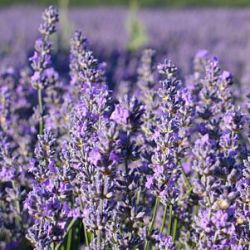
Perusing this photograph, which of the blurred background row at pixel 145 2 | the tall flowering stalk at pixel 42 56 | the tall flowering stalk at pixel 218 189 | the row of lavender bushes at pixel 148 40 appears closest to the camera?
the tall flowering stalk at pixel 218 189

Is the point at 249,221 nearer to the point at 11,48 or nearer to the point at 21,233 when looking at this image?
the point at 21,233

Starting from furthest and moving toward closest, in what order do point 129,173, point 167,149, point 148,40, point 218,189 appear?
1. point 148,40
2. point 129,173
3. point 167,149
4. point 218,189

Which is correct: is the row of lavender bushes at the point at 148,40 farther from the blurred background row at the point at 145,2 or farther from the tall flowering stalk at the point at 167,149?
the blurred background row at the point at 145,2

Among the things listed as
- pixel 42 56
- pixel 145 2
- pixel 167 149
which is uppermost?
pixel 145 2

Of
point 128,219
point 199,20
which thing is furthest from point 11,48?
point 128,219

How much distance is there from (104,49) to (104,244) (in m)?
6.78

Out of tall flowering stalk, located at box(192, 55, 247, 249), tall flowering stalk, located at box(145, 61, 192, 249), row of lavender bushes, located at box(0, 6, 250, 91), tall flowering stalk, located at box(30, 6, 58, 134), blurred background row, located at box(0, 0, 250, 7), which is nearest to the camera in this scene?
tall flowering stalk, located at box(192, 55, 247, 249)

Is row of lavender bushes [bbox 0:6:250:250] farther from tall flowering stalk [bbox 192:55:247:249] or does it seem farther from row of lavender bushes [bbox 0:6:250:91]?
row of lavender bushes [bbox 0:6:250:91]

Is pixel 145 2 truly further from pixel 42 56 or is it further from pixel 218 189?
pixel 218 189

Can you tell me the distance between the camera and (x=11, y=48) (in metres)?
8.19

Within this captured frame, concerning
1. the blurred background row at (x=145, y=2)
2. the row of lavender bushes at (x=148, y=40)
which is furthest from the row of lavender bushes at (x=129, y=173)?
the blurred background row at (x=145, y=2)

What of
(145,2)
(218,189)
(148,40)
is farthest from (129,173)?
(145,2)

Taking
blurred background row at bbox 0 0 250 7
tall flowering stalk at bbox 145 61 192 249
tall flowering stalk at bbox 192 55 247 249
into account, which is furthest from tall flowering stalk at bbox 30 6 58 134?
blurred background row at bbox 0 0 250 7

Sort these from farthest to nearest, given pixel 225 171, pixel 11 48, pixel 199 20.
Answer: pixel 199 20, pixel 11 48, pixel 225 171
